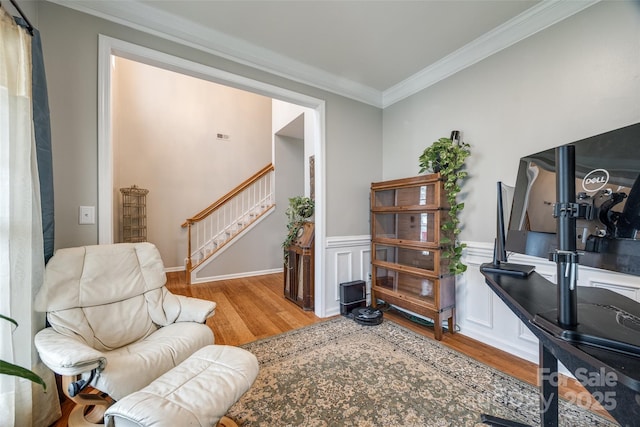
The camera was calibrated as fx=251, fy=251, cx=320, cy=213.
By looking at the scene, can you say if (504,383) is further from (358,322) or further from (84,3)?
(84,3)

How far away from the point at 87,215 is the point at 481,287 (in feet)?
10.6

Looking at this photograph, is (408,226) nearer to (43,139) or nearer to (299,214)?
(299,214)

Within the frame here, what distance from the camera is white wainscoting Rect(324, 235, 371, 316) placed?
2881 mm

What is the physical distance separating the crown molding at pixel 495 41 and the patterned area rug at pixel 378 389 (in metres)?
2.62

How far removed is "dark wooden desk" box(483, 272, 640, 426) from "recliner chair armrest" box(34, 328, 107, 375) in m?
1.70

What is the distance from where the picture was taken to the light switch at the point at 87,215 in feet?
5.69

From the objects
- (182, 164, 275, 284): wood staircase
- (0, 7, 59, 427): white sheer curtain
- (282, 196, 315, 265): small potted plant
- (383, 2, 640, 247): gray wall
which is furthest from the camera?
(182, 164, 275, 284): wood staircase

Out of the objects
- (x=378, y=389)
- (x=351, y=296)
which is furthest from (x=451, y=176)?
(x=378, y=389)

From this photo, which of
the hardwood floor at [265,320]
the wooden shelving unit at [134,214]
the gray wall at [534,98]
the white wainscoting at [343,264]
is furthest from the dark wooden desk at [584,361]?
the wooden shelving unit at [134,214]

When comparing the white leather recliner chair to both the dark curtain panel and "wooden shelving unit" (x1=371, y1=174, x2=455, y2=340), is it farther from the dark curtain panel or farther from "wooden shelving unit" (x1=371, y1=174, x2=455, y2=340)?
"wooden shelving unit" (x1=371, y1=174, x2=455, y2=340)

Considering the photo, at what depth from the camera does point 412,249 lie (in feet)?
8.61

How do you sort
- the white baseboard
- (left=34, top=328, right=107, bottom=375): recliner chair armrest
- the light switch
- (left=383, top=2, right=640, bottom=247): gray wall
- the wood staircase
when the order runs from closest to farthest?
(left=34, top=328, right=107, bottom=375): recliner chair armrest → (left=383, top=2, right=640, bottom=247): gray wall → the light switch → the white baseboard → the wood staircase

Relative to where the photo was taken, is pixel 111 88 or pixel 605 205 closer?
pixel 605 205

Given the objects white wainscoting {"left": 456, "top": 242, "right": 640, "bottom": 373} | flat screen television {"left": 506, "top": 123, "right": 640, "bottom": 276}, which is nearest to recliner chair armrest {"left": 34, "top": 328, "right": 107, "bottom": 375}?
flat screen television {"left": 506, "top": 123, "right": 640, "bottom": 276}
